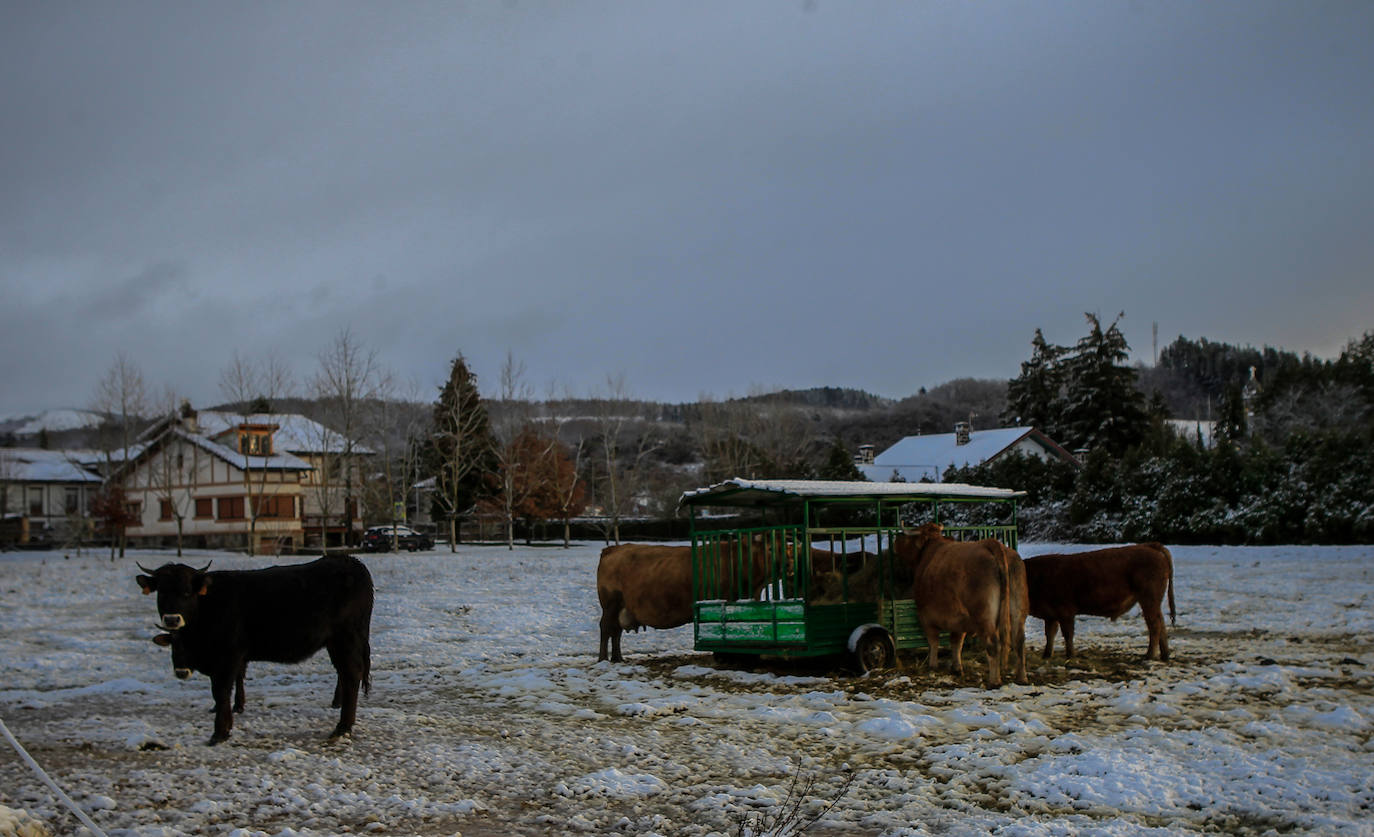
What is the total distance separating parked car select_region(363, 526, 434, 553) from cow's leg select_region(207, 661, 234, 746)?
36.7 metres

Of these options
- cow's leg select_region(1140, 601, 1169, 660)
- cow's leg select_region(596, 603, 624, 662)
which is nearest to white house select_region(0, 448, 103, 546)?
cow's leg select_region(596, 603, 624, 662)

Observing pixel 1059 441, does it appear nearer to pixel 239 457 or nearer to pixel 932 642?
pixel 239 457

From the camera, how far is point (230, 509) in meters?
51.9

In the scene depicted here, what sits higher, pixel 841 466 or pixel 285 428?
pixel 285 428

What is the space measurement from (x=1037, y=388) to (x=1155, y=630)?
2399 inches

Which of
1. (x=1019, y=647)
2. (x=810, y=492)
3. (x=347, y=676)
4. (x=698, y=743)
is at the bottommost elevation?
(x=698, y=743)

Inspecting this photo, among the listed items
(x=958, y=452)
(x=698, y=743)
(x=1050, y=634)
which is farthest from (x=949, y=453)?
(x=698, y=743)

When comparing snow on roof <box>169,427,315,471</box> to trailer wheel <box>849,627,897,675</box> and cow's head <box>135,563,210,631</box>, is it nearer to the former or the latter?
trailer wheel <box>849,627,897,675</box>

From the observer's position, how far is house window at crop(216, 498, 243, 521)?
2035 inches

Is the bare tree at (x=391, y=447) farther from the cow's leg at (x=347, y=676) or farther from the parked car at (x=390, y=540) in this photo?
the cow's leg at (x=347, y=676)

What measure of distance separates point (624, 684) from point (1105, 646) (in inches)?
278

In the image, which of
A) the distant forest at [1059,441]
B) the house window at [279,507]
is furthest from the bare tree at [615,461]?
the house window at [279,507]

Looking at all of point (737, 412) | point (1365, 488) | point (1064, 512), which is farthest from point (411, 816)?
point (737, 412)

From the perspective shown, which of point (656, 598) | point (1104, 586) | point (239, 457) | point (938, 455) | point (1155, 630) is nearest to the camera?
point (1155, 630)
